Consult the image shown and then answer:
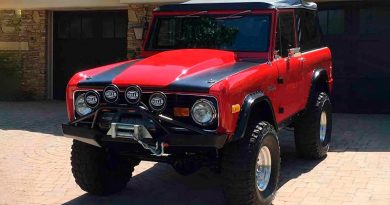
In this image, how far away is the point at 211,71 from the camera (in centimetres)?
507

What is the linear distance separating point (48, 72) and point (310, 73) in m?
9.51

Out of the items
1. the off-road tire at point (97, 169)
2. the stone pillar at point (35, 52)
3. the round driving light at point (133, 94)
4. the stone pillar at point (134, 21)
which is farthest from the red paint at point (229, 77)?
the stone pillar at point (35, 52)

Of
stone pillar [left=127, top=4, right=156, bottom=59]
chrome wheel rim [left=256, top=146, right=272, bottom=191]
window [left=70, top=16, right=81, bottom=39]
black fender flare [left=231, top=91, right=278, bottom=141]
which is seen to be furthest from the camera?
window [left=70, top=16, right=81, bottom=39]

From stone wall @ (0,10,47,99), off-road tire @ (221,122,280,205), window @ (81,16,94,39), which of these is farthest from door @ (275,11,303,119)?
stone wall @ (0,10,47,99)

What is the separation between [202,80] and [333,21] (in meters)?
7.62

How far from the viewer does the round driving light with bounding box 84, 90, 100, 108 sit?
485cm

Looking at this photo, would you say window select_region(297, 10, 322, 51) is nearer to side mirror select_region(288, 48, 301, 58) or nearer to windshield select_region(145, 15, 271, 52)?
side mirror select_region(288, 48, 301, 58)

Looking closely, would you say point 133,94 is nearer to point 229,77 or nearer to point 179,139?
point 179,139

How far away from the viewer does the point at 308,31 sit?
7160mm

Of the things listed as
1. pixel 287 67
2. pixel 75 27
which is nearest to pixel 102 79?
pixel 287 67

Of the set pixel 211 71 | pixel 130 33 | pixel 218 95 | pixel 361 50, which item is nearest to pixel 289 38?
pixel 211 71

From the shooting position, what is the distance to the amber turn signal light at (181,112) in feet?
15.2

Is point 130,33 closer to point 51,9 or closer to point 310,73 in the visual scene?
point 51,9

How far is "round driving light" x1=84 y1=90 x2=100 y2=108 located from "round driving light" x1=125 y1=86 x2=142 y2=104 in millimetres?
311
